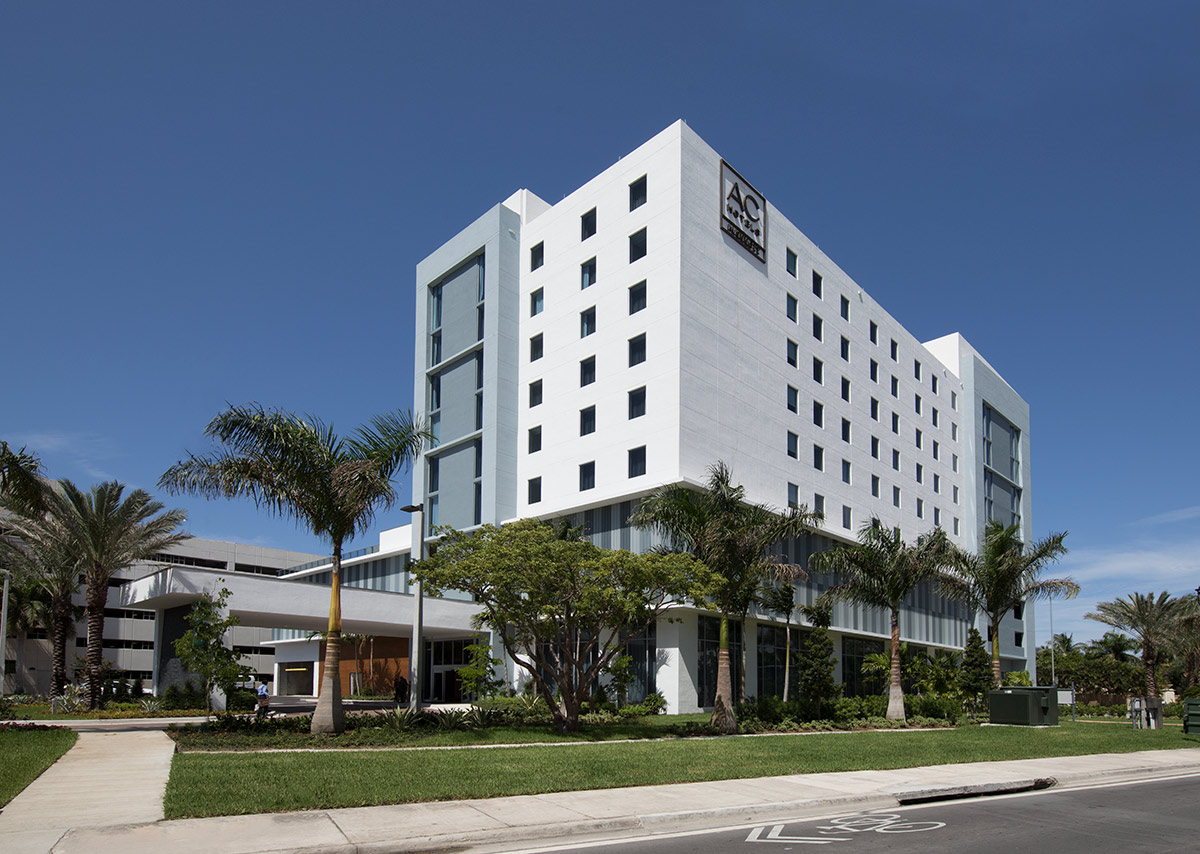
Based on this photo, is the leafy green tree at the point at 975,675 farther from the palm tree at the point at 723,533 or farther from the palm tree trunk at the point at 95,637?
the palm tree trunk at the point at 95,637

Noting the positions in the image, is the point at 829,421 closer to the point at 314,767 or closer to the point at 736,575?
the point at 736,575

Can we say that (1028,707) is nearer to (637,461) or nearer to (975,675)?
(975,675)

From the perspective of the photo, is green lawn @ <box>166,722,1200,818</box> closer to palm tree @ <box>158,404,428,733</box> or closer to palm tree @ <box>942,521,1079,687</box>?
palm tree @ <box>158,404,428,733</box>

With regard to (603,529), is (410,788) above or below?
below

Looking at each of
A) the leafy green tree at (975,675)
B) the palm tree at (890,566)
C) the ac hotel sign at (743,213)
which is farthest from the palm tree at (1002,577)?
the ac hotel sign at (743,213)

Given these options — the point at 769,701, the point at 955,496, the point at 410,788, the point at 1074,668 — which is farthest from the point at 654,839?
the point at 1074,668

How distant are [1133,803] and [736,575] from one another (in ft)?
50.9

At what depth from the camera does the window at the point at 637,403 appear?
40562mm

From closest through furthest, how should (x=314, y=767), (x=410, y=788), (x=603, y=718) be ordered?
(x=410, y=788)
(x=314, y=767)
(x=603, y=718)

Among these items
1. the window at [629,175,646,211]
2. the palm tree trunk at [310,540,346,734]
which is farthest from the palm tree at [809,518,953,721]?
the palm tree trunk at [310,540,346,734]

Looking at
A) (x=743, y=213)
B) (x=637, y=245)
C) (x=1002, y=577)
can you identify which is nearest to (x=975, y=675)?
(x=1002, y=577)

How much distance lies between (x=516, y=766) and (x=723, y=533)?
45.3 feet

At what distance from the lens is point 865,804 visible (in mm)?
13984

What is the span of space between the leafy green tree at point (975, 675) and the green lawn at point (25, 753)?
35349 mm
